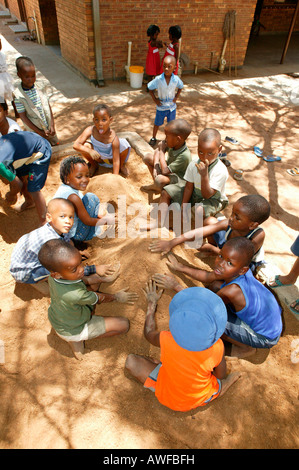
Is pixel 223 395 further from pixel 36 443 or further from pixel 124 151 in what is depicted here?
pixel 124 151

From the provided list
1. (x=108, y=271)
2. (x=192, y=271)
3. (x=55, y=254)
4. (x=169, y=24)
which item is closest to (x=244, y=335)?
(x=192, y=271)

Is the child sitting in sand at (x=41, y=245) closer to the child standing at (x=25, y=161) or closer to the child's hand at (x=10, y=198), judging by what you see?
the child standing at (x=25, y=161)

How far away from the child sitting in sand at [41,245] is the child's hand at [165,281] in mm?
390

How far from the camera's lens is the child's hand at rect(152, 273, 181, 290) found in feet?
8.31

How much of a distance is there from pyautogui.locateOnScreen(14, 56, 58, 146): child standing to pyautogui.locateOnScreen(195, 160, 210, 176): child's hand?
2.51 meters

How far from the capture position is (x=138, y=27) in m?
7.18

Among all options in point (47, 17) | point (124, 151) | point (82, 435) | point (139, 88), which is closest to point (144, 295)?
point (82, 435)

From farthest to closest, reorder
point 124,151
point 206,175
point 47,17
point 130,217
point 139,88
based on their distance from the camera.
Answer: point 47,17
point 139,88
point 124,151
point 130,217
point 206,175

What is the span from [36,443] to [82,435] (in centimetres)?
30

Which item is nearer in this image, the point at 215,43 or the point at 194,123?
the point at 194,123

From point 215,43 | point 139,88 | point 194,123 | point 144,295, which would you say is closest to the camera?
point 144,295

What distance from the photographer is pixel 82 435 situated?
76.2 inches

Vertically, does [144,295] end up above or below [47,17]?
below

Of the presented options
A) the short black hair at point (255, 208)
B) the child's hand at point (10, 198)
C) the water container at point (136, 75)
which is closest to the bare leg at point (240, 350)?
the short black hair at point (255, 208)
